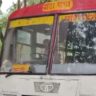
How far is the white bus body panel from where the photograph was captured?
6984mm

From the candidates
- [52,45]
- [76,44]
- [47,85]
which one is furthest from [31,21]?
[47,85]

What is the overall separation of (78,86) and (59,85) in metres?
0.32

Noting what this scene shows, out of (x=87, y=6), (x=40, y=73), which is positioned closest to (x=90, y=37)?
(x=87, y=6)

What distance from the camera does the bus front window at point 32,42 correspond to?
25.5ft

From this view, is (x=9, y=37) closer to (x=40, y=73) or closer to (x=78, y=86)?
(x=40, y=73)

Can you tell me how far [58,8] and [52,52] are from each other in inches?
29.9

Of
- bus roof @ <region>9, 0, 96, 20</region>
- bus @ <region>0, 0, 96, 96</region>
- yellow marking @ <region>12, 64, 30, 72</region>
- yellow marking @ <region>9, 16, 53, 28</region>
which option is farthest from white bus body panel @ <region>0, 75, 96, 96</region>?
bus roof @ <region>9, 0, 96, 20</region>

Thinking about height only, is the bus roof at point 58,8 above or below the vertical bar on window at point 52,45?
above

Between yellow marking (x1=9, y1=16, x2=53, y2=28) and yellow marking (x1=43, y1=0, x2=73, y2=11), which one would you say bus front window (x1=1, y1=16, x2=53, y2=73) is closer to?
yellow marking (x1=9, y1=16, x2=53, y2=28)

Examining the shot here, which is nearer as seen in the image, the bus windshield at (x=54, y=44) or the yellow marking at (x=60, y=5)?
the bus windshield at (x=54, y=44)

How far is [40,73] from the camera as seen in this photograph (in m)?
7.56

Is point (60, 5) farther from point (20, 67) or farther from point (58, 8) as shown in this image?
point (20, 67)

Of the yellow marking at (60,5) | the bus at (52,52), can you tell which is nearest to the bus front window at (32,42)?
the bus at (52,52)

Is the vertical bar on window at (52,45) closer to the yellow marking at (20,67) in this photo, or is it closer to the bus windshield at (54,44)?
the bus windshield at (54,44)
